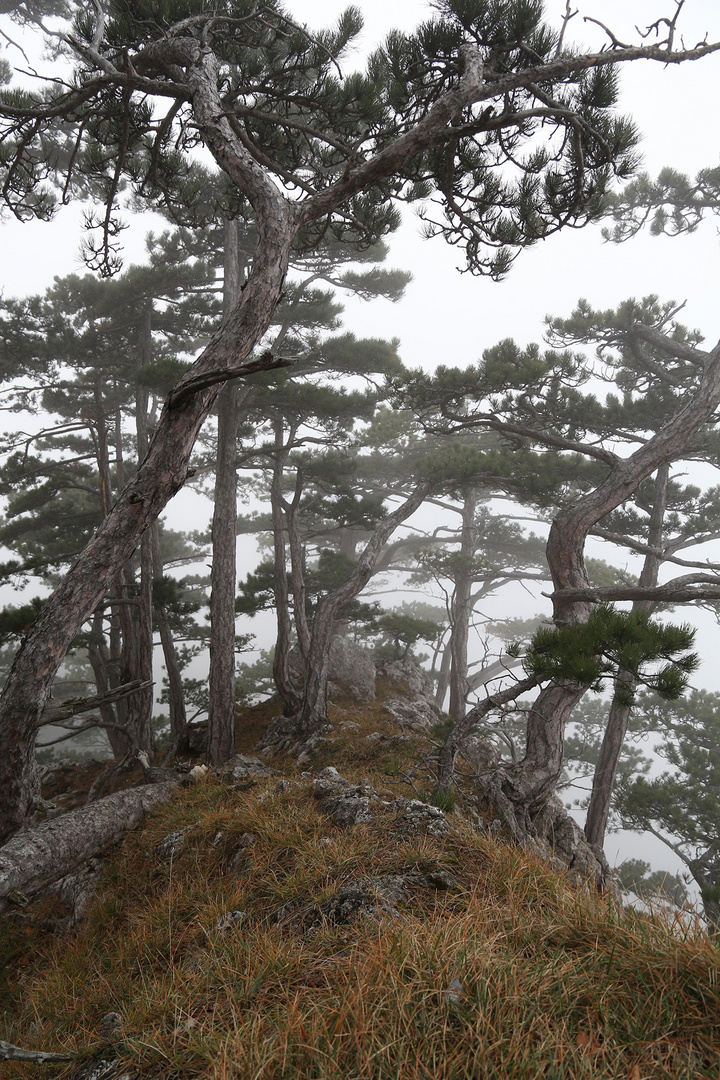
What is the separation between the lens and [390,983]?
1.78 meters

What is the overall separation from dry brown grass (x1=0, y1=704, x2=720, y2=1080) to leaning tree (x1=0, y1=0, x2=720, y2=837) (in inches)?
59.4

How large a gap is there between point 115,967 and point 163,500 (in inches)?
101

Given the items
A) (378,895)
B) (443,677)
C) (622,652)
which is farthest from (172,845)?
(443,677)

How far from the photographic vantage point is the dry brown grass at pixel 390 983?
1515 mm

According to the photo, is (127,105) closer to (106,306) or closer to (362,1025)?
(362,1025)

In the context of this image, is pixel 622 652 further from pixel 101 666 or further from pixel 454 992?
pixel 101 666

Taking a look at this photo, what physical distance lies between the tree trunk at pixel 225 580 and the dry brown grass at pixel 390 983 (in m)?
4.53

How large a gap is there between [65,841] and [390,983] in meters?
3.17

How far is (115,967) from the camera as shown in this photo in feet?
8.96

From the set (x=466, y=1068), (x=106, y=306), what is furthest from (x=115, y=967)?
(x=106, y=306)

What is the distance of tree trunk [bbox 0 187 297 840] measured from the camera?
3305 millimetres

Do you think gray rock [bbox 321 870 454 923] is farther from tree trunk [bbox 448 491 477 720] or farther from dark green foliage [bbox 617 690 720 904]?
tree trunk [bbox 448 491 477 720]

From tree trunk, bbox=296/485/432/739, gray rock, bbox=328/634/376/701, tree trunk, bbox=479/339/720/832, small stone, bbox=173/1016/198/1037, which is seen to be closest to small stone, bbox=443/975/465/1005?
small stone, bbox=173/1016/198/1037

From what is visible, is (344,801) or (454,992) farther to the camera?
(344,801)
